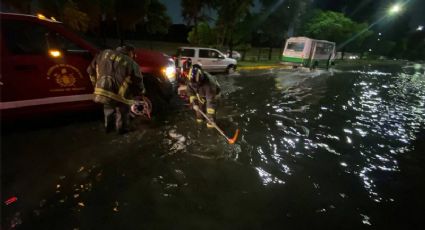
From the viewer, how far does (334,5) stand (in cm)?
6575

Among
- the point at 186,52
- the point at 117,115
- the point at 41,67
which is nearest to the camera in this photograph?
the point at 41,67

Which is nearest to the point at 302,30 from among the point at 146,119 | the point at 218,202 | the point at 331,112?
the point at 331,112

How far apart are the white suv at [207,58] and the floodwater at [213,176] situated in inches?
331

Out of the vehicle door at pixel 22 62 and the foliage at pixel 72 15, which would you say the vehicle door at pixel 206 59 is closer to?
the foliage at pixel 72 15

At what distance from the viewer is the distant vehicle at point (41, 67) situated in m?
3.99

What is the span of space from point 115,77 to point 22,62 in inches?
57.0

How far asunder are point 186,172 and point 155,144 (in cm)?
115

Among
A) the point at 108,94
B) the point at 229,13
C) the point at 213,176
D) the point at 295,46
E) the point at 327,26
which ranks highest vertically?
the point at 327,26

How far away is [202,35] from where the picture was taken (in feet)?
74.1

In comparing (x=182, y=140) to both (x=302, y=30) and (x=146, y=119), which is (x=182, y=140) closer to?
(x=146, y=119)

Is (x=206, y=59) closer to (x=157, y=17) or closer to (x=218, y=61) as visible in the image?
(x=218, y=61)

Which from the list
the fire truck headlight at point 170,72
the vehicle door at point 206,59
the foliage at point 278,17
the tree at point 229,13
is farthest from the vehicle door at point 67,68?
the foliage at point 278,17

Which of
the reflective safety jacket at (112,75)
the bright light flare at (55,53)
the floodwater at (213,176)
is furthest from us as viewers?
the bright light flare at (55,53)

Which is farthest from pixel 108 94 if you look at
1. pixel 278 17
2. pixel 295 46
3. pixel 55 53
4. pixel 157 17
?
pixel 278 17
